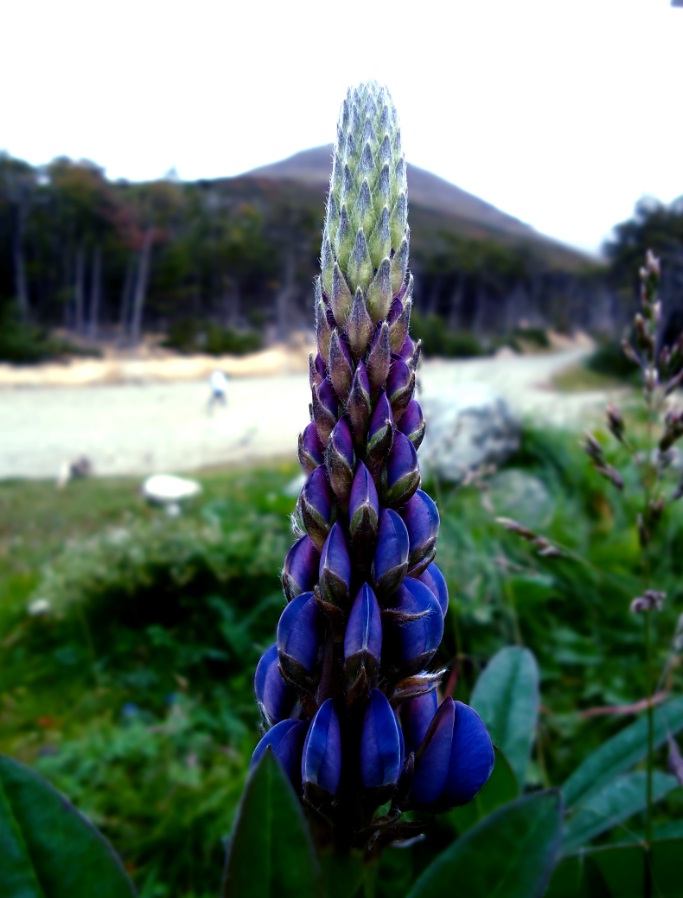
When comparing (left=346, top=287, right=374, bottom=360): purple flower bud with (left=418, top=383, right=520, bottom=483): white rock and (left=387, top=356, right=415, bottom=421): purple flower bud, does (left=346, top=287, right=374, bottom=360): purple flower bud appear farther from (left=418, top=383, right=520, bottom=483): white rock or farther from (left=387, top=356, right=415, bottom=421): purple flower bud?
(left=418, top=383, right=520, bottom=483): white rock

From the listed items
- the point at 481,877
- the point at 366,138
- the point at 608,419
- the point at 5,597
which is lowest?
the point at 5,597

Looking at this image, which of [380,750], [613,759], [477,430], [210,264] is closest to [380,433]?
[380,750]

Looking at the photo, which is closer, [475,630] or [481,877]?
[481,877]

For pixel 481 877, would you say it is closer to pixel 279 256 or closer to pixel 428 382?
pixel 428 382

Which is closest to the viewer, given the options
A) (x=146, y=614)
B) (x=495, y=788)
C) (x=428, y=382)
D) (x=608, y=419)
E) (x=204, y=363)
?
(x=495, y=788)

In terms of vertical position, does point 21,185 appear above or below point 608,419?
above

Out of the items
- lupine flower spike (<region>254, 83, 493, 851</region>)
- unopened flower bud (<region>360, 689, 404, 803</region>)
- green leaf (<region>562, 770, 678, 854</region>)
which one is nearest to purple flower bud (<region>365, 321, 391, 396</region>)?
lupine flower spike (<region>254, 83, 493, 851</region>)

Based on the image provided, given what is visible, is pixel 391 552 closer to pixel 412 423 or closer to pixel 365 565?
pixel 365 565

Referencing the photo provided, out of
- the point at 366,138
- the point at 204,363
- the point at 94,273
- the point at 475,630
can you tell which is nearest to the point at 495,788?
the point at 366,138
